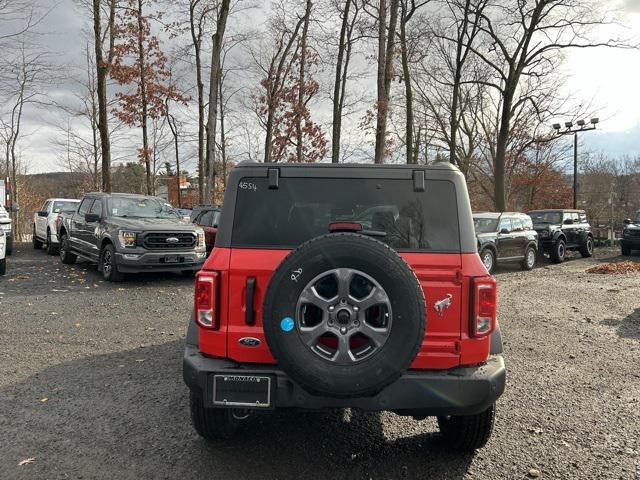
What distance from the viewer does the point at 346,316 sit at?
263 cm

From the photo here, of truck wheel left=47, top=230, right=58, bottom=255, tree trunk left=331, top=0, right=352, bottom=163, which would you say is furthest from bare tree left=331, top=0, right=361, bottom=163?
truck wheel left=47, top=230, right=58, bottom=255

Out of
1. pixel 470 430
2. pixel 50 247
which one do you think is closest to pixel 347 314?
pixel 470 430

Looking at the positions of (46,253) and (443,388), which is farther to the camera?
(46,253)

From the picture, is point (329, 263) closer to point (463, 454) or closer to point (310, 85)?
point (463, 454)

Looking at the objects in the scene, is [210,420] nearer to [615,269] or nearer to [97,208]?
[97,208]

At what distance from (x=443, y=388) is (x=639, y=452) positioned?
1813 millimetres

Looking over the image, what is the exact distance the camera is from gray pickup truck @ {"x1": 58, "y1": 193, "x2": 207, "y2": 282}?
1028 cm

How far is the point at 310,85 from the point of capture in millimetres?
28094

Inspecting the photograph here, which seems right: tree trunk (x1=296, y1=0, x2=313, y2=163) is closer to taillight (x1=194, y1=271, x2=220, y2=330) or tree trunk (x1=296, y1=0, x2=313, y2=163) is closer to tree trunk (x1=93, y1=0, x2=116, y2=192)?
tree trunk (x1=93, y1=0, x2=116, y2=192)

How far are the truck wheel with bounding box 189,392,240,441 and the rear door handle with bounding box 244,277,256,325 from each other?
2.28ft

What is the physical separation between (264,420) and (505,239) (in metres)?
12.0

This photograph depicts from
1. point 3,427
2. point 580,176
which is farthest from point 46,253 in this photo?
point 580,176

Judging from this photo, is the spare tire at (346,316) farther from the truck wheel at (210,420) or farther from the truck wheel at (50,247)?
the truck wheel at (50,247)

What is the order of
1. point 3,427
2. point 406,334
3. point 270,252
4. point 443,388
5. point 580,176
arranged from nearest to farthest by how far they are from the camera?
point 406,334
point 443,388
point 270,252
point 3,427
point 580,176
